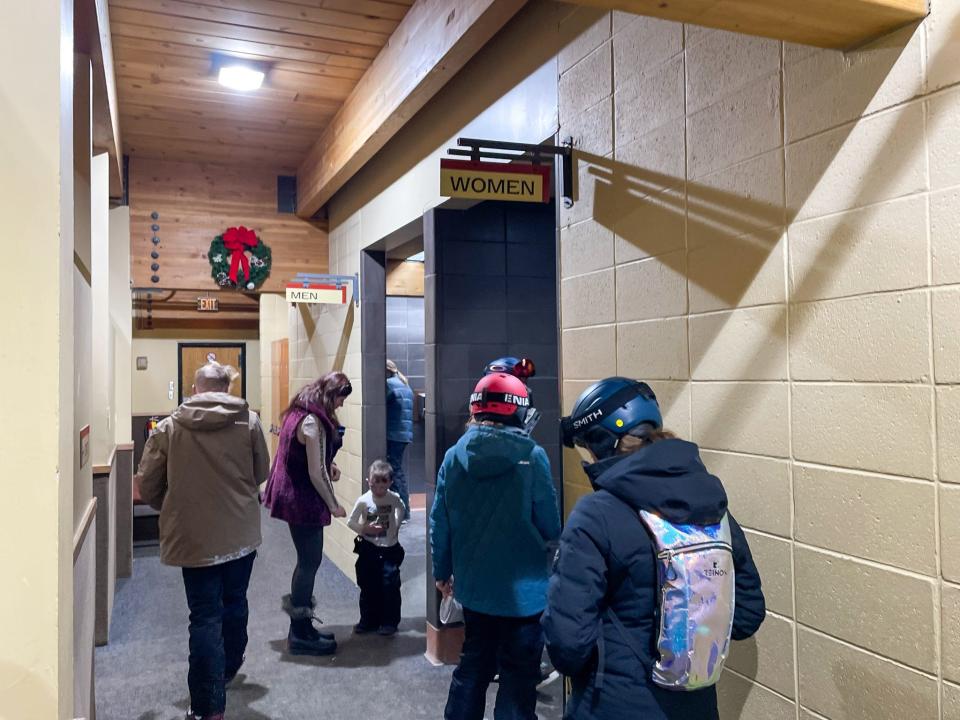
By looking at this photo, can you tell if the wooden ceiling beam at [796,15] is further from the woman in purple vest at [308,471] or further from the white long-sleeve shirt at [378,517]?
the white long-sleeve shirt at [378,517]

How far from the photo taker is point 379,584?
4.33 meters

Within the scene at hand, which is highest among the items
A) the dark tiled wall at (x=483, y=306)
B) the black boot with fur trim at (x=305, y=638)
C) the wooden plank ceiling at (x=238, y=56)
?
the wooden plank ceiling at (x=238, y=56)

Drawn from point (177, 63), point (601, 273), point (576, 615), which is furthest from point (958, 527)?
point (177, 63)

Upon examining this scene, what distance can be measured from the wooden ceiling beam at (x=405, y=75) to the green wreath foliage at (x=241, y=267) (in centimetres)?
109

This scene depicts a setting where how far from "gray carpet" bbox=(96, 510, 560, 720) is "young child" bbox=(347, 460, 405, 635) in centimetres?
12

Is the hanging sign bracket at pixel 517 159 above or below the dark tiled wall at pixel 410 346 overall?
above

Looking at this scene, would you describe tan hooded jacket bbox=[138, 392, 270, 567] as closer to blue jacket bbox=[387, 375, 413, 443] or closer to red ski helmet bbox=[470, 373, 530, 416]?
red ski helmet bbox=[470, 373, 530, 416]

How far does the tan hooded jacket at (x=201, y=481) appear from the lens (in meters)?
3.20

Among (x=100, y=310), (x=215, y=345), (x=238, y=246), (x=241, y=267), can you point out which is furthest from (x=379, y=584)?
(x=215, y=345)

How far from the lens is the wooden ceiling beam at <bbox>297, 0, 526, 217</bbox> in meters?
3.20

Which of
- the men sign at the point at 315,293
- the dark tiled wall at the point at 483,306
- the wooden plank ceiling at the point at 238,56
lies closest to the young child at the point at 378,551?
the dark tiled wall at the point at 483,306

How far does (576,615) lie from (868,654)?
613 millimetres

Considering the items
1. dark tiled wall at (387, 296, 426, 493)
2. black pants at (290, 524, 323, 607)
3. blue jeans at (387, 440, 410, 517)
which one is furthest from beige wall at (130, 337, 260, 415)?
black pants at (290, 524, 323, 607)

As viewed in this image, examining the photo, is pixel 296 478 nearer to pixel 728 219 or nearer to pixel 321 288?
pixel 321 288
